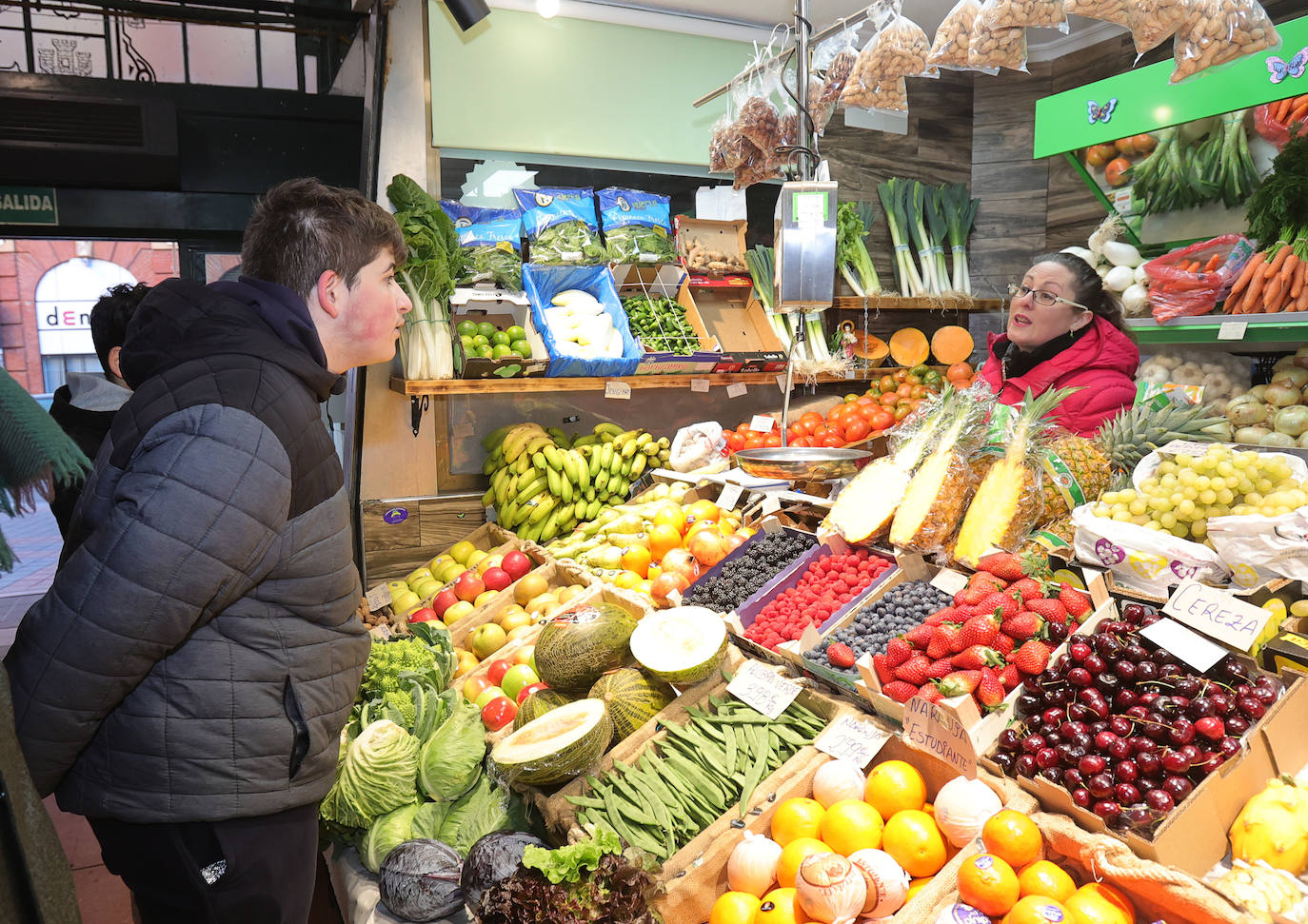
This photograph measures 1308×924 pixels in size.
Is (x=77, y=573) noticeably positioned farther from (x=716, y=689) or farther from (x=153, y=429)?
(x=716, y=689)

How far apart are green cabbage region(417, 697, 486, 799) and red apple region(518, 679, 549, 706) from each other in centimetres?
19

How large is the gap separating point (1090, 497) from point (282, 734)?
2.23 m

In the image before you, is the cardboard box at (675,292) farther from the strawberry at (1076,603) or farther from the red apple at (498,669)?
the strawberry at (1076,603)

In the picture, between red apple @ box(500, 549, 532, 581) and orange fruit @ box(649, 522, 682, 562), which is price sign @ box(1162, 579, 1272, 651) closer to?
orange fruit @ box(649, 522, 682, 562)

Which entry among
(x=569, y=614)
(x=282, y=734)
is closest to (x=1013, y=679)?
(x=569, y=614)

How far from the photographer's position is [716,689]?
2297 mm

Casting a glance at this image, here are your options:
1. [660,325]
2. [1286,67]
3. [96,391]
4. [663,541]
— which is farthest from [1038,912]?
[660,325]

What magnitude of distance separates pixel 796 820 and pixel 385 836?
1.04 metres

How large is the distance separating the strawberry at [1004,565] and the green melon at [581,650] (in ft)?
3.26

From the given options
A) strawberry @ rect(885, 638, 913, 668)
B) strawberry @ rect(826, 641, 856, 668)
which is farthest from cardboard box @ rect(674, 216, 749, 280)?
strawberry @ rect(885, 638, 913, 668)

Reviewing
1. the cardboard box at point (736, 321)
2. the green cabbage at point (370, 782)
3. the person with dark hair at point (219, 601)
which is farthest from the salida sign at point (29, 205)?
the green cabbage at point (370, 782)

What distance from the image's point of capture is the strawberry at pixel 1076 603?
6.39 ft

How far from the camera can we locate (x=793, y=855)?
1.69 meters

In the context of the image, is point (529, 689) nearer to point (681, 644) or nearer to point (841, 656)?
point (681, 644)
